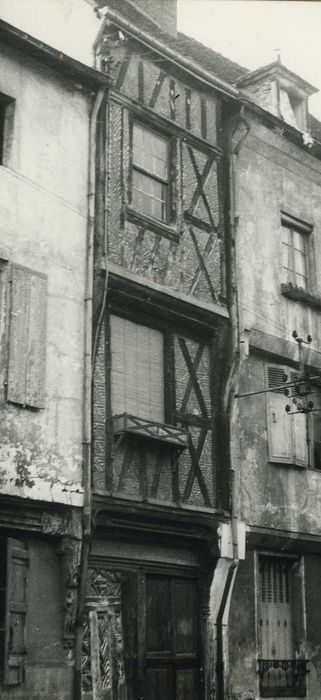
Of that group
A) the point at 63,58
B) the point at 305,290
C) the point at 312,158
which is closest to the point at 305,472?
the point at 305,290

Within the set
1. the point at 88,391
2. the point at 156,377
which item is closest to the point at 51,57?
the point at 88,391

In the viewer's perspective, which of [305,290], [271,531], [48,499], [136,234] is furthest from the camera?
[305,290]

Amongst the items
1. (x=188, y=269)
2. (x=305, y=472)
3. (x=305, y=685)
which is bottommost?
(x=305, y=685)

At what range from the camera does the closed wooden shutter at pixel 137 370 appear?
1315cm

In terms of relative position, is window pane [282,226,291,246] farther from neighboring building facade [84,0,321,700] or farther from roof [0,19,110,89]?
roof [0,19,110,89]

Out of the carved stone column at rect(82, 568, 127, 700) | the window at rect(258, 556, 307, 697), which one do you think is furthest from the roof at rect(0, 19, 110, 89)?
the window at rect(258, 556, 307, 697)

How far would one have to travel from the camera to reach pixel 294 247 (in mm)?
16984

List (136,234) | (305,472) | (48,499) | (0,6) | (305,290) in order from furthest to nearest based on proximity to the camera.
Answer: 1. (305,290)
2. (305,472)
3. (136,234)
4. (0,6)
5. (48,499)

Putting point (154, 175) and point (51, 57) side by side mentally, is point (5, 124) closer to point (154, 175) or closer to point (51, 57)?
point (51, 57)

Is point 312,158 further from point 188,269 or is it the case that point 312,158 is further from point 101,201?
point 101,201

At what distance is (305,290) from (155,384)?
430cm

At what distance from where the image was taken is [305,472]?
15.7 m

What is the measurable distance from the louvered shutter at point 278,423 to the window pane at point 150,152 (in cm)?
356

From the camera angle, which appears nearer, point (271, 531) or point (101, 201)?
point (101, 201)
